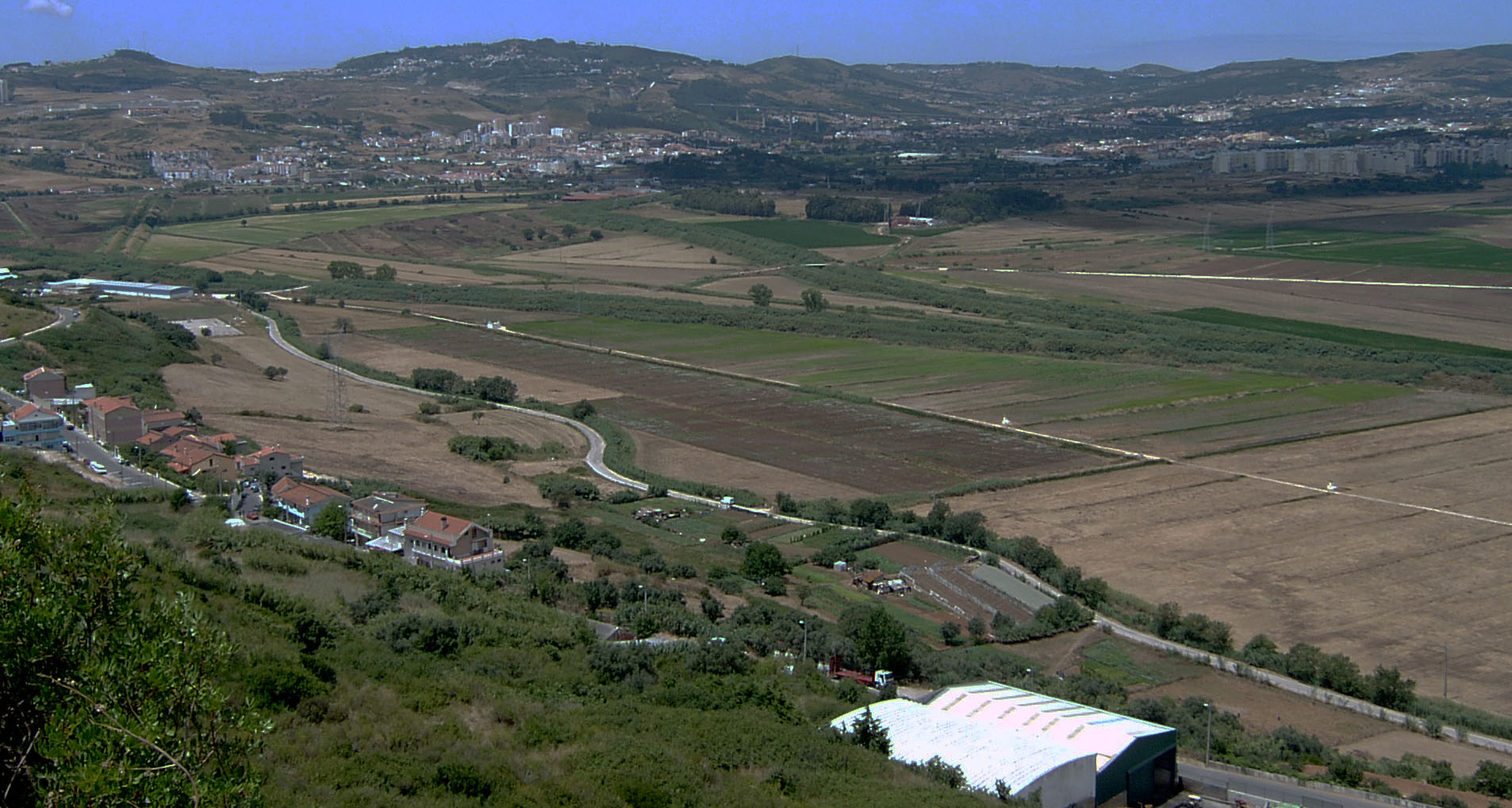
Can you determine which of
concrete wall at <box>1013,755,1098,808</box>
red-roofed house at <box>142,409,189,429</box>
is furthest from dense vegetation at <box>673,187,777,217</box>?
concrete wall at <box>1013,755,1098,808</box>

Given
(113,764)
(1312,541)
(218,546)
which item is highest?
(113,764)

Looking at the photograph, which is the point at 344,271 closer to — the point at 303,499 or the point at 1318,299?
the point at 1318,299

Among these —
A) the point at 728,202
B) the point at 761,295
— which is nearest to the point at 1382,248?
the point at 761,295

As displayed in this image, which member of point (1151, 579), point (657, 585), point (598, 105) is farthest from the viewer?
point (598, 105)

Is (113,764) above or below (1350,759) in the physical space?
above

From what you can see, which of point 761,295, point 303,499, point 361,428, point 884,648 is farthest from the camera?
point 761,295

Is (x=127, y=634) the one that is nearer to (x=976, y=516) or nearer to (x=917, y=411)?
(x=976, y=516)

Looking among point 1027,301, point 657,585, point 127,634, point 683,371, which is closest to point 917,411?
point 683,371
